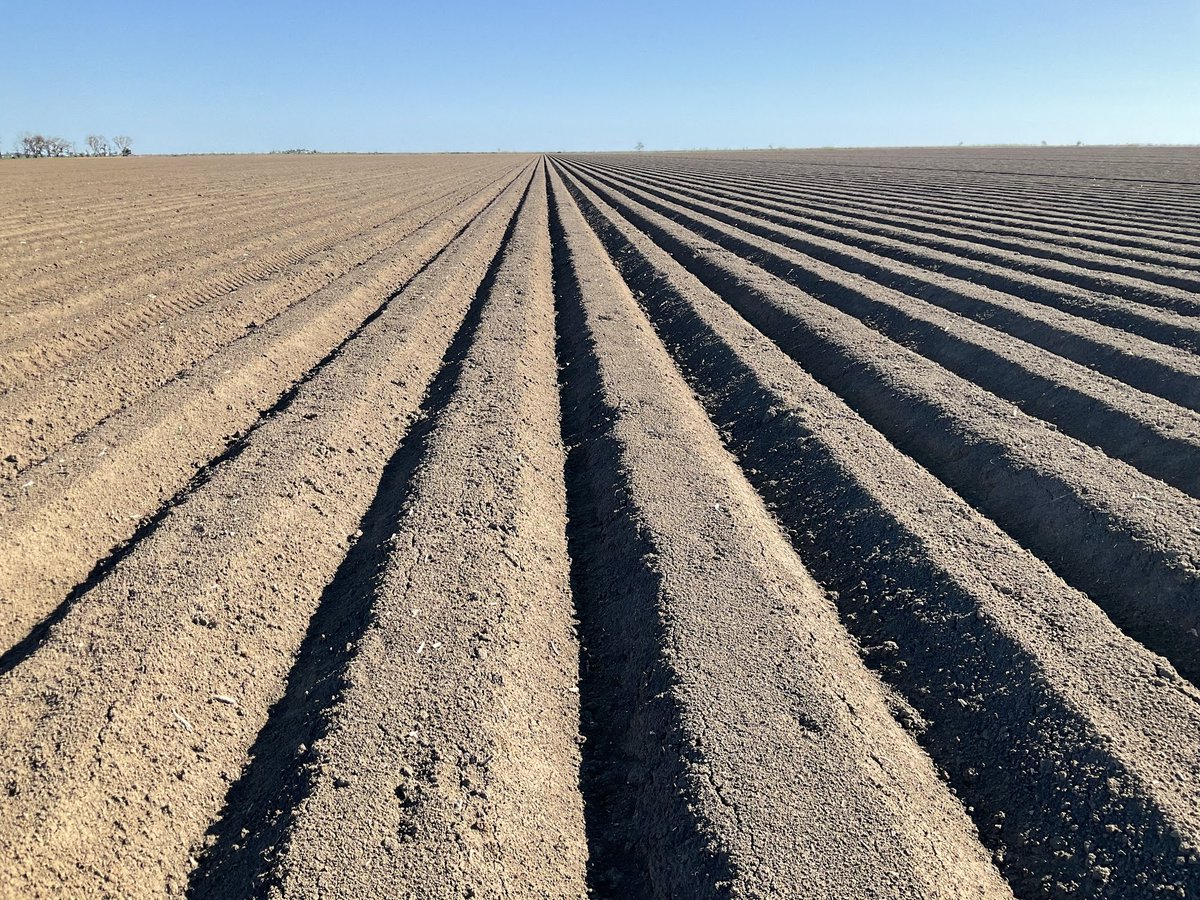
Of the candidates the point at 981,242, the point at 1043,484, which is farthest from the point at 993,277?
the point at 1043,484

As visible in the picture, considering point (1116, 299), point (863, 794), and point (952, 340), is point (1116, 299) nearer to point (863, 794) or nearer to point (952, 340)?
point (952, 340)

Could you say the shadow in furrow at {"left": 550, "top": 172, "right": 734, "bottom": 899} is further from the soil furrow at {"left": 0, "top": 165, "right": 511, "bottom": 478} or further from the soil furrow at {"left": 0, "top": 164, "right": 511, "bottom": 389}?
the soil furrow at {"left": 0, "top": 164, "right": 511, "bottom": 389}

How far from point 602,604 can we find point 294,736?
150 centimetres

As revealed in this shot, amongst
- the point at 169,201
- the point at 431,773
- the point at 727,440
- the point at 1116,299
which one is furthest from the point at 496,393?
the point at 169,201

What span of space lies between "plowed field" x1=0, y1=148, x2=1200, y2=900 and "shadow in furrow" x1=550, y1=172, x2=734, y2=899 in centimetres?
2

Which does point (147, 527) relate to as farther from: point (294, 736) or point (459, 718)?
point (459, 718)

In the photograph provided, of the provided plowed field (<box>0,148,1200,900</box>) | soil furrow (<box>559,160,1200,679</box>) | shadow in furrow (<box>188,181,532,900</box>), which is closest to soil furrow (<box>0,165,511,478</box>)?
plowed field (<box>0,148,1200,900</box>)

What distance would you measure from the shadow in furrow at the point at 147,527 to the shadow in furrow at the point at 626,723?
2.34m

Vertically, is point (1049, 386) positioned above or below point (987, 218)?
below

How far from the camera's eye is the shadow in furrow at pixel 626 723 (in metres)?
2.40

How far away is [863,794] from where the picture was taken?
8.38 feet

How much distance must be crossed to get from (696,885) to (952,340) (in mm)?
6453

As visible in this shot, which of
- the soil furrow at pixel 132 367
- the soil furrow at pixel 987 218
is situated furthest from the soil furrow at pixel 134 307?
the soil furrow at pixel 987 218

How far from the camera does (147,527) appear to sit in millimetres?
4344
